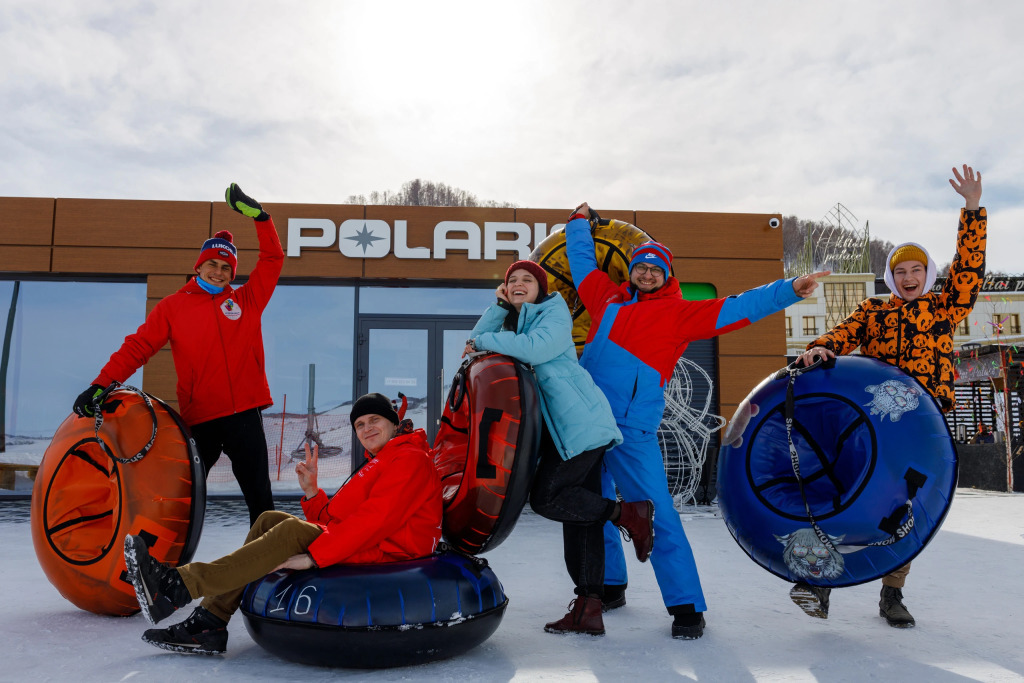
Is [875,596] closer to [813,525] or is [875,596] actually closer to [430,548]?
[813,525]

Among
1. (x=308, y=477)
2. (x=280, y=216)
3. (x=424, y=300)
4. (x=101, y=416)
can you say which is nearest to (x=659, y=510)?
(x=308, y=477)

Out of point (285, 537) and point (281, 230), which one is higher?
point (281, 230)

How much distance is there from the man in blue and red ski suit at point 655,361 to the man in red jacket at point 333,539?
0.86m

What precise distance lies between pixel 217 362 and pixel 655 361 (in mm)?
2044

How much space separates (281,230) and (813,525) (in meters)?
6.76

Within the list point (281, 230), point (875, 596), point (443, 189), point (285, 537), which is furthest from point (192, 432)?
point (443, 189)

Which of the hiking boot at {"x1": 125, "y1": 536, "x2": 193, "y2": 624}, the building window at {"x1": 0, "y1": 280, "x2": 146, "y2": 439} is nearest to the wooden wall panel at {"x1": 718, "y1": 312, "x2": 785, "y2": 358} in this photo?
the building window at {"x1": 0, "y1": 280, "x2": 146, "y2": 439}

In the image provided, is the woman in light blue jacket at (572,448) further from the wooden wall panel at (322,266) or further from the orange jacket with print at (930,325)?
the wooden wall panel at (322,266)

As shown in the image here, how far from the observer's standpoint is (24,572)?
389 cm

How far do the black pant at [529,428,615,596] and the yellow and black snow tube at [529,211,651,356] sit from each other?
89 centimetres

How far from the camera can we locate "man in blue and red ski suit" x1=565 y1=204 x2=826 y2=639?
2748mm

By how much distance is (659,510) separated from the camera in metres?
2.83

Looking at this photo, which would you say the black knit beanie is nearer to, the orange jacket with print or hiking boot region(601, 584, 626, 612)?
hiking boot region(601, 584, 626, 612)

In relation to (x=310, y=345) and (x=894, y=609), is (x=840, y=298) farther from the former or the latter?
(x=894, y=609)
